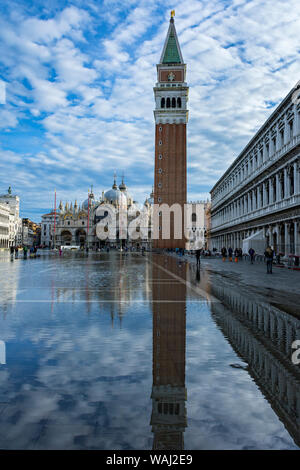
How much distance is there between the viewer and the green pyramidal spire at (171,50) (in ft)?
289

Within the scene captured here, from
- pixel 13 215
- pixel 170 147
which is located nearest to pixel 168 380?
pixel 170 147

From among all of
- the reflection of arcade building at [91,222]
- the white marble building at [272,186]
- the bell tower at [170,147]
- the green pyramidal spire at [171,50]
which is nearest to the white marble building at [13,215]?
the reflection of arcade building at [91,222]

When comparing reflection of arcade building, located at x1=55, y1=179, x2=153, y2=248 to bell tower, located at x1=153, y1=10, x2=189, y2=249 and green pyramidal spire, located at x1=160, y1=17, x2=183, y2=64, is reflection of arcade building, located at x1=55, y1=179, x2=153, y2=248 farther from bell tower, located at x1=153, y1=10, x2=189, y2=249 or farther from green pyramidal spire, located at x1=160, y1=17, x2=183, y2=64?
green pyramidal spire, located at x1=160, y1=17, x2=183, y2=64

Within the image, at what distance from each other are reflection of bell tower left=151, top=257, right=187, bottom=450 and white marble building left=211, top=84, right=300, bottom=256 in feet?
72.6

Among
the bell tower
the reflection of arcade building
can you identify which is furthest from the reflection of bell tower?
the reflection of arcade building

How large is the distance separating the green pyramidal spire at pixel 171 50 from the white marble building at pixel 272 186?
47061mm

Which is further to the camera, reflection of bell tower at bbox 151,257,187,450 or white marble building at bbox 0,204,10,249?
white marble building at bbox 0,204,10,249

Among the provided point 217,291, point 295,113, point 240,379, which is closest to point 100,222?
point 295,113

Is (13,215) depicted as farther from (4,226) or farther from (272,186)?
(272,186)

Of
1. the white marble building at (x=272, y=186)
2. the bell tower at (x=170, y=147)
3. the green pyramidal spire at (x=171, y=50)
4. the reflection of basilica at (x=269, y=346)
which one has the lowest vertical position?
the reflection of basilica at (x=269, y=346)

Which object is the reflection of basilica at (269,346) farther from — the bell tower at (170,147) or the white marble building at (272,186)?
the bell tower at (170,147)

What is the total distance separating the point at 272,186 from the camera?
3462 centimetres

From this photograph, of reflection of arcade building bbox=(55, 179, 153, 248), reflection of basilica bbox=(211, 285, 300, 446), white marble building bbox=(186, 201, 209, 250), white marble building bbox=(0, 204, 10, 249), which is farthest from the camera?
reflection of arcade building bbox=(55, 179, 153, 248)

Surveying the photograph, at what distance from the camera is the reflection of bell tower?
9.89 ft
